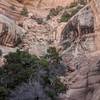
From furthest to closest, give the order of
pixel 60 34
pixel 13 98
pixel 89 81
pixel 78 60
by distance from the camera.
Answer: pixel 60 34 < pixel 78 60 < pixel 89 81 < pixel 13 98

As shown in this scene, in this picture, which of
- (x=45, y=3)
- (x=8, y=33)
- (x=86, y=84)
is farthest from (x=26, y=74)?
(x=45, y=3)

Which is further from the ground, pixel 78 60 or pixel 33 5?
pixel 33 5

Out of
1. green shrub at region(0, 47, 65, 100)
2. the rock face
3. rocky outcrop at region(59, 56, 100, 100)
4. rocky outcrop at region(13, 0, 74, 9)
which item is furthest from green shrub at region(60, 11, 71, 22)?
green shrub at region(0, 47, 65, 100)

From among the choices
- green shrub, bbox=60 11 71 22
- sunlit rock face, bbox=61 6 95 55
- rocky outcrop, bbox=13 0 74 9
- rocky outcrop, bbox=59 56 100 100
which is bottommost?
rocky outcrop, bbox=59 56 100 100

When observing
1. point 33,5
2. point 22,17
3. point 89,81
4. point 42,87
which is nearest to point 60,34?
point 22,17

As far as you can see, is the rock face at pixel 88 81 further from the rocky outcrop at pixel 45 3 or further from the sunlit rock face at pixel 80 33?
the rocky outcrop at pixel 45 3

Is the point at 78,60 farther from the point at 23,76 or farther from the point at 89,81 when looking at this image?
the point at 23,76

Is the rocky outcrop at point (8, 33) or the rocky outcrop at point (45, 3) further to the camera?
the rocky outcrop at point (45, 3)

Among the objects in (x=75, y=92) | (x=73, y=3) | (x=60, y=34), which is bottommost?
(x=75, y=92)

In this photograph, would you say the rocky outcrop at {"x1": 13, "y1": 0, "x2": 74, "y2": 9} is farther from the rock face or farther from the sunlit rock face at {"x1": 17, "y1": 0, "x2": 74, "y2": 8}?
the rock face

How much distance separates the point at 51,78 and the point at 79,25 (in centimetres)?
1340

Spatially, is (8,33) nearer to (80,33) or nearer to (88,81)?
(80,33)

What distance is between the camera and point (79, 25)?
3375 centimetres

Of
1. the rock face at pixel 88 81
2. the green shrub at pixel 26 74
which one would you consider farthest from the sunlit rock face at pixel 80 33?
the green shrub at pixel 26 74
